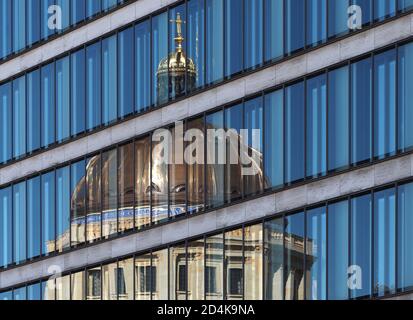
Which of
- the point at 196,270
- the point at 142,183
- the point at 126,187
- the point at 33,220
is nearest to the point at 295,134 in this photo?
the point at 196,270

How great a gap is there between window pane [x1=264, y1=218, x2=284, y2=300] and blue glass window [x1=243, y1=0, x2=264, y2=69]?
5.67 m

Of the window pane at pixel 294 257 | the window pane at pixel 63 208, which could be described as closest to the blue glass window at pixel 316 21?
the window pane at pixel 294 257

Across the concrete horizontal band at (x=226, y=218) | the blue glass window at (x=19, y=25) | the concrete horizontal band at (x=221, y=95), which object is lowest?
the concrete horizontal band at (x=226, y=218)

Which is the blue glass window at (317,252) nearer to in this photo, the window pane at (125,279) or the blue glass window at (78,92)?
the window pane at (125,279)

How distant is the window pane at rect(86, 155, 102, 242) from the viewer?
286 ft

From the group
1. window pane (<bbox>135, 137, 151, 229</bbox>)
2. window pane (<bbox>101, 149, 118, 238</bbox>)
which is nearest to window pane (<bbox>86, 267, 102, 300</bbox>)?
window pane (<bbox>101, 149, 118, 238</bbox>)

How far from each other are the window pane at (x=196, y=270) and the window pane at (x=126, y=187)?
3505 mm

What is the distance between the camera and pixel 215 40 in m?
82.7

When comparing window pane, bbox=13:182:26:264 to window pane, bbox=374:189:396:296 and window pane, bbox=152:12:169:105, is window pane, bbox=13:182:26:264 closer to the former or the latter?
window pane, bbox=152:12:169:105

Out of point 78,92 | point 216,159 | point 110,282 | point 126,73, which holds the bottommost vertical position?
point 110,282

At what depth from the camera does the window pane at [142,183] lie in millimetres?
85250

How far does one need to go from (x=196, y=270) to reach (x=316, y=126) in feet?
26.9

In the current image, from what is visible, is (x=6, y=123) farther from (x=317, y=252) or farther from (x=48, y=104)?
(x=317, y=252)

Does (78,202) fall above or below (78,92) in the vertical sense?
below
